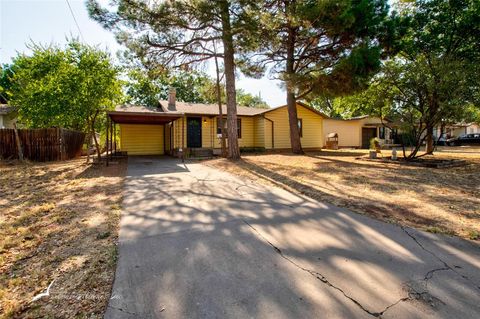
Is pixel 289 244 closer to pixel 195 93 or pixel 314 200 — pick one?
pixel 314 200

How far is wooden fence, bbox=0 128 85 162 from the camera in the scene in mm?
12312

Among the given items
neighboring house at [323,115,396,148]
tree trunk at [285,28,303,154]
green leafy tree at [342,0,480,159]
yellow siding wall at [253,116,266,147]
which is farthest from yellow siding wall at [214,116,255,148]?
neighboring house at [323,115,396,148]

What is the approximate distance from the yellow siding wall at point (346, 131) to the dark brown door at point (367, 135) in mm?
552

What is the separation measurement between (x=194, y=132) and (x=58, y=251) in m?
14.2

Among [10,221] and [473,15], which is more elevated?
[473,15]

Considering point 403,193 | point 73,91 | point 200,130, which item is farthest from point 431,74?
point 73,91

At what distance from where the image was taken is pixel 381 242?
10.5 ft

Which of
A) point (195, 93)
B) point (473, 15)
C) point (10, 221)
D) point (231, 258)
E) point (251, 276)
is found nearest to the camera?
point (251, 276)

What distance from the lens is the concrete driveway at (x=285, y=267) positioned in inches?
78.9

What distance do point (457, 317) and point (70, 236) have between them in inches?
156

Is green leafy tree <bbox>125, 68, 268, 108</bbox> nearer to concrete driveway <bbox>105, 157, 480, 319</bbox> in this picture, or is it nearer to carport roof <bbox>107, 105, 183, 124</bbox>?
carport roof <bbox>107, 105, 183, 124</bbox>

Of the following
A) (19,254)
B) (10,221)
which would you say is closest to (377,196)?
(19,254)

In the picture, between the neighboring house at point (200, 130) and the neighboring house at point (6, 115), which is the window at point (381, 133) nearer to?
the neighboring house at point (200, 130)

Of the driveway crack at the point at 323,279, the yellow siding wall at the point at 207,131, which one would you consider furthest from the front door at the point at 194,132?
the driveway crack at the point at 323,279
